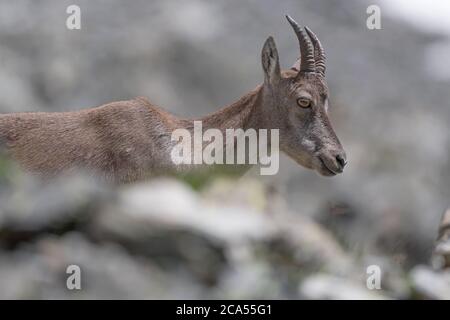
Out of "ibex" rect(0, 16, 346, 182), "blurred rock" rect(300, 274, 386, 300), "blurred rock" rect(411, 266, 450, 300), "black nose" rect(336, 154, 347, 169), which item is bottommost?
"blurred rock" rect(300, 274, 386, 300)

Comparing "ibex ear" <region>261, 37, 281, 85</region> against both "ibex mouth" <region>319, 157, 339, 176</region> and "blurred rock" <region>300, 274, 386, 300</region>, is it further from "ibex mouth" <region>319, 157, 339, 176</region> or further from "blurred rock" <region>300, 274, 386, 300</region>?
"blurred rock" <region>300, 274, 386, 300</region>

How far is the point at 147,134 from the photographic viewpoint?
29.3ft

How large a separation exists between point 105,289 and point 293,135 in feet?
12.1

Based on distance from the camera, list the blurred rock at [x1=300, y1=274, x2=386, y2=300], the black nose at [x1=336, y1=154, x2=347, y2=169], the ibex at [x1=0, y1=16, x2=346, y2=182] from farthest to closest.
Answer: the black nose at [x1=336, y1=154, x2=347, y2=169]
the ibex at [x1=0, y1=16, x2=346, y2=182]
the blurred rock at [x1=300, y1=274, x2=386, y2=300]

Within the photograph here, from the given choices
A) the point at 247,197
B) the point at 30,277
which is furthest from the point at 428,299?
the point at 30,277

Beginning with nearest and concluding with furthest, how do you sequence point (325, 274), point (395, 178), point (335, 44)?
point (325, 274) < point (395, 178) < point (335, 44)

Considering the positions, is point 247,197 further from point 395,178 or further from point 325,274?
point 395,178

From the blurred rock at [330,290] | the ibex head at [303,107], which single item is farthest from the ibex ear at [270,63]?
the blurred rock at [330,290]

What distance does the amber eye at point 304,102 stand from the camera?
9133 millimetres

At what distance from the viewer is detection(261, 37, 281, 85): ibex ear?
919cm

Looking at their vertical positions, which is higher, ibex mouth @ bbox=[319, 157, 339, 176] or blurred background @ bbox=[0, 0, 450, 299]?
blurred background @ bbox=[0, 0, 450, 299]

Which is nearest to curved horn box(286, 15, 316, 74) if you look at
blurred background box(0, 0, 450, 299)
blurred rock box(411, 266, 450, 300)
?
blurred background box(0, 0, 450, 299)

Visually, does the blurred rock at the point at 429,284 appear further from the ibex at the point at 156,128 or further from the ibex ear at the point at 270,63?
the ibex ear at the point at 270,63
